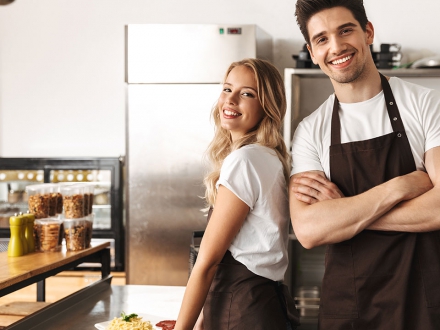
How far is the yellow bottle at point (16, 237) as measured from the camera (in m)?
2.43

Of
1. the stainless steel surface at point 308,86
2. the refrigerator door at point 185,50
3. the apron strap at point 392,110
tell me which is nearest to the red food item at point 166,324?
the apron strap at point 392,110

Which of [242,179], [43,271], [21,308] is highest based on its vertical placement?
[242,179]

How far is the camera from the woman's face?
1.76 meters

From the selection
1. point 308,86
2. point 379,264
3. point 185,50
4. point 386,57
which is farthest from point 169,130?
point 379,264

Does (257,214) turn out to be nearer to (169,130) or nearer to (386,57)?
(169,130)

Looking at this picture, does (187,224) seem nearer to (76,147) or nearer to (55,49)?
(76,147)

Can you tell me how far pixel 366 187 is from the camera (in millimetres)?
1613

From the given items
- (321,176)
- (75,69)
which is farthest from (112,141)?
(321,176)

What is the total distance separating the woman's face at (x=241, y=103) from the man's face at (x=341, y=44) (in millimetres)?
244

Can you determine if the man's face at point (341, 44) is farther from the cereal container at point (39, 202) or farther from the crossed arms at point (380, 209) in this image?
the cereal container at point (39, 202)

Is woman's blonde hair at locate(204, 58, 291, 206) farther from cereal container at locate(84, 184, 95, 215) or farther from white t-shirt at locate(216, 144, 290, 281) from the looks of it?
cereal container at locate(84, 184, 95, 215)

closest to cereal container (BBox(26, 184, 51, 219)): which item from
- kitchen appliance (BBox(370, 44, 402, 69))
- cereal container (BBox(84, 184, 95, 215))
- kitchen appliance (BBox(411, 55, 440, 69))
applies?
cereal container (BBox(84, 184, 95, 215))

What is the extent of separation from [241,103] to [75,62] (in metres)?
3.42

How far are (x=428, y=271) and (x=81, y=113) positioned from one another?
3.85 meters
